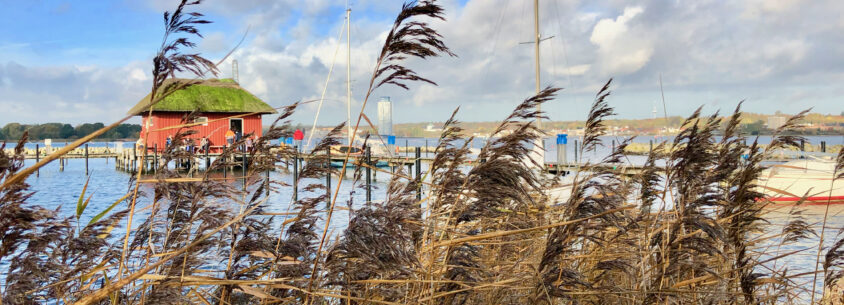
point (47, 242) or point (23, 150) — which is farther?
point (47, 242)

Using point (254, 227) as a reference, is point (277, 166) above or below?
above

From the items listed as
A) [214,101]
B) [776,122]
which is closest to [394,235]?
[776,122]

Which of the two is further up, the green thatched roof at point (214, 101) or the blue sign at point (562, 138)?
the green thatched roof at point (214, 101)

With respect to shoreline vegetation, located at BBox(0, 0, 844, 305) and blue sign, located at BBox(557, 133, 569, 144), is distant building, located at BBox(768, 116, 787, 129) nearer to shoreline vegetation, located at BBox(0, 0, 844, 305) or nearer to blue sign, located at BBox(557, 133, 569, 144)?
shoreline vegetation, located at BBox(0, 0, 844, 305)

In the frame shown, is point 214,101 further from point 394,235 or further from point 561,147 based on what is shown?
point 394,235

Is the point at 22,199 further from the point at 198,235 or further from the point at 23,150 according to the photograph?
the point at 198,235

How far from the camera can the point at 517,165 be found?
2967mm

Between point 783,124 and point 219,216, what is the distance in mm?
4070

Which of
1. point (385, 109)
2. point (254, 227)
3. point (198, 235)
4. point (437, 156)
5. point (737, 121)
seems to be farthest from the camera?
point (385, 109)

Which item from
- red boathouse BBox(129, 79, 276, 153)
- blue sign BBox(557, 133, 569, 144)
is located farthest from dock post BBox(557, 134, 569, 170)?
red boathouse BBox(129, 79, 276, 153)

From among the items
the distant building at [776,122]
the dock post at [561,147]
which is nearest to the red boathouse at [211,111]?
the dock post at [561,147]

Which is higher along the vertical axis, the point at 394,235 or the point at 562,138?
the point at 562,138

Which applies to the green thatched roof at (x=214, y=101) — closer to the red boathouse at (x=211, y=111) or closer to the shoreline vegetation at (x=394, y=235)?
the red boathouse at (x=211, y=111)

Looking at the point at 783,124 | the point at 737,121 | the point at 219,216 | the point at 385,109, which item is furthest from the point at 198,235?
the point at 385,109
